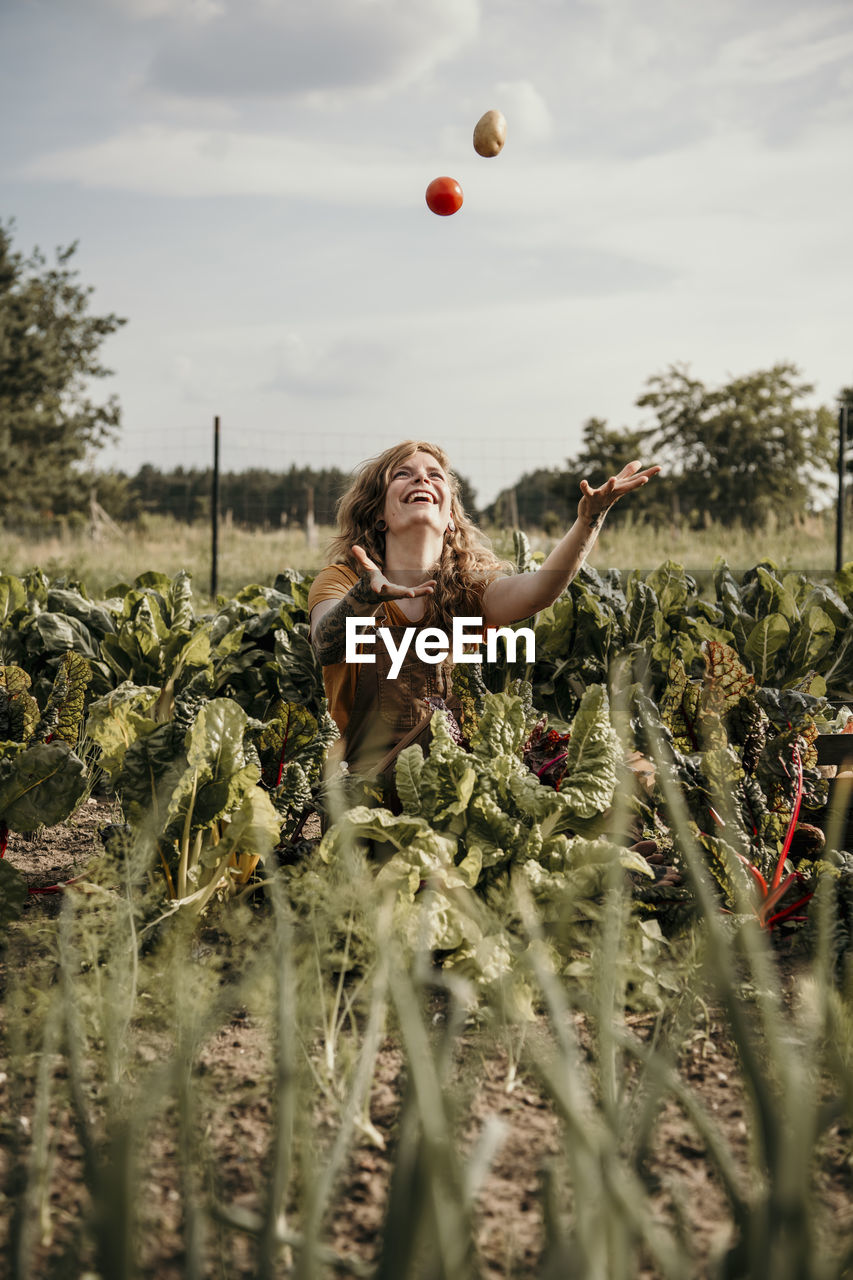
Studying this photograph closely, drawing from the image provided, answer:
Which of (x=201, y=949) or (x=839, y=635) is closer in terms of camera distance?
(x=201, y=949)

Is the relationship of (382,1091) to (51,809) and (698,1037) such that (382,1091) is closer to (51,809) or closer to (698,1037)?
(698,1037)

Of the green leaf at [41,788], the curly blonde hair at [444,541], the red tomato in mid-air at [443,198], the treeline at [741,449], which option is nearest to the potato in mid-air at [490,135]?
the red tomato in mid-air at [443,198]

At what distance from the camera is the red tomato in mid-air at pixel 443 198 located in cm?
356

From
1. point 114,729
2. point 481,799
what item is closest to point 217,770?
point 114,729

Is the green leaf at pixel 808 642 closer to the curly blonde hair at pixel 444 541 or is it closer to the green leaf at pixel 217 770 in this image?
the curly blonde hair at pixel 444 541

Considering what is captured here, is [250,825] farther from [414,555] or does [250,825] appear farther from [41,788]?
[414,555]

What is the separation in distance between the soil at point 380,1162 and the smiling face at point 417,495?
4.93 feet

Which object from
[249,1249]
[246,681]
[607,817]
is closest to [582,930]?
[607,817]

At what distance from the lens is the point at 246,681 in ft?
12.6

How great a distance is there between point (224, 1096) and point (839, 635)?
2958 mm

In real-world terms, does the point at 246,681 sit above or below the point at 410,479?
below

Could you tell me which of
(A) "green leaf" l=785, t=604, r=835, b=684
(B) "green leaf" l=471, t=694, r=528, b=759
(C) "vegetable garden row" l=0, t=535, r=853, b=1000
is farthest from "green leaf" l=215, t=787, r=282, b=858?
(A) "green leaf" l=785, t=604, r=835, b=684

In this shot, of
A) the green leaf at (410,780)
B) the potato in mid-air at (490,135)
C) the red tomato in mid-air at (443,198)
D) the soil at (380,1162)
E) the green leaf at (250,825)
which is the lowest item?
the soil at (380,1162)

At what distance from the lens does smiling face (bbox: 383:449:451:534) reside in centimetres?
282
